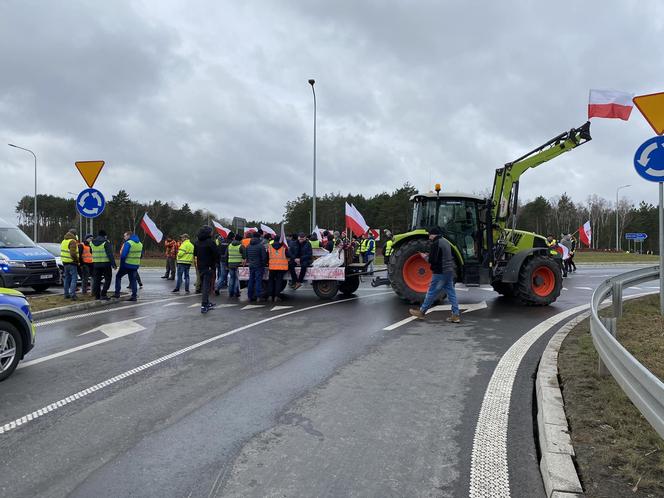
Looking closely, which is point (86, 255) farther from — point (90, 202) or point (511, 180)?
point (511, 180)

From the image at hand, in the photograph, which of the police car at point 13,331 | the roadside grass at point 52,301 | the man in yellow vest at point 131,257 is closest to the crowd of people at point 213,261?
the man in yellow vest at point 131,257

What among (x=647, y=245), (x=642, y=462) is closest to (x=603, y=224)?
(x=647, y=245)

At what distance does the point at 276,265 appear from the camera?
1208 cm

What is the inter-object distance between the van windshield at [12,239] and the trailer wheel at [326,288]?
8633mm

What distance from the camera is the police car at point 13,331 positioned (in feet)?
18.0

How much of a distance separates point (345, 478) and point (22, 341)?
4576 millimetres

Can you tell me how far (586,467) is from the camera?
315 centimetres

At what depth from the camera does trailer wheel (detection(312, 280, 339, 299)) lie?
496 inches

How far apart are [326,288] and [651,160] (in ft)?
24.8

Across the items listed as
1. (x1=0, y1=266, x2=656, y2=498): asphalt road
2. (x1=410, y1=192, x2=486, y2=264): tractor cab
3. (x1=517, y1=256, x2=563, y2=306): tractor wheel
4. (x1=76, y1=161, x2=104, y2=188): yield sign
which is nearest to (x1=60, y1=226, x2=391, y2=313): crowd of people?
(x1=76, y1=161, x2=104, y2=188): yield sign

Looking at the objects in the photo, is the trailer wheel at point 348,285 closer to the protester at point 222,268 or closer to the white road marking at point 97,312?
the protester at point 222,268

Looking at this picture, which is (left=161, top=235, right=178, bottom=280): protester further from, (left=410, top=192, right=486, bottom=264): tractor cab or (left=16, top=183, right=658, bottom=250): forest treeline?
(left=16, top=183, right=658, bottom=250): forest treeline

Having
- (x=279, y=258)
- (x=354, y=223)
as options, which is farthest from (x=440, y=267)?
(x=354, y=223)

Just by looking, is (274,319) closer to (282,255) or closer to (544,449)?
(282,255)
